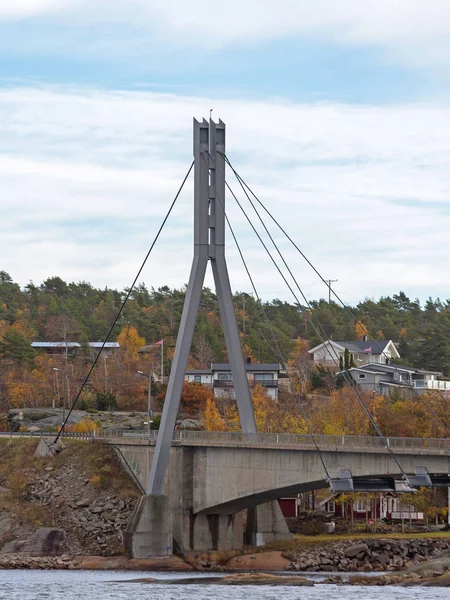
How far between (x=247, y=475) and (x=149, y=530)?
7.19 m

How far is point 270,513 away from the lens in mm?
84812

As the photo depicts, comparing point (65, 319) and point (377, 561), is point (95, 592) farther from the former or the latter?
point (65, 319)

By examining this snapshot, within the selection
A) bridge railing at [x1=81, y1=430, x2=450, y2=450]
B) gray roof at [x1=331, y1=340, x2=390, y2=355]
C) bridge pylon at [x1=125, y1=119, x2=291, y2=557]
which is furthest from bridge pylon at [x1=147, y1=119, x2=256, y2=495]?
gray roof at [x1=331, y1=340, x2=390, y2=355]

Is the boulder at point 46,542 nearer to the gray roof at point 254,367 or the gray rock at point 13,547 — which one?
the gray rock at point 13,547

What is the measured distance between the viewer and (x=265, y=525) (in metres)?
84.6

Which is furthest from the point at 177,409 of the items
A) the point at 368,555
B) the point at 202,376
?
the point at 202,376

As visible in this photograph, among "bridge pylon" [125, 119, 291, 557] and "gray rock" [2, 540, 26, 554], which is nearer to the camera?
"bridge pylon" [125, 119, 291, 557]

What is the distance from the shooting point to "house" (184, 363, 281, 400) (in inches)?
6093

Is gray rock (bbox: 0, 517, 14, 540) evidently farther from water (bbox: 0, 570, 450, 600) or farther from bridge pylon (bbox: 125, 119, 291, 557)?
water (bbox: 0, 570, 450, 600)

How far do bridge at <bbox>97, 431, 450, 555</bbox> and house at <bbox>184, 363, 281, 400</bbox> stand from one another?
221ft

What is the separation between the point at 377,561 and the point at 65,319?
4588 inches

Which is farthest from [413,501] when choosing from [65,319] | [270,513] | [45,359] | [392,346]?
[65,319]

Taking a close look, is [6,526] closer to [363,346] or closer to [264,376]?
[264,376]

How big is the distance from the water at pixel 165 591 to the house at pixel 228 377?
83.2 meters
